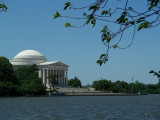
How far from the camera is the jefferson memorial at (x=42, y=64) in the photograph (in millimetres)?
169250

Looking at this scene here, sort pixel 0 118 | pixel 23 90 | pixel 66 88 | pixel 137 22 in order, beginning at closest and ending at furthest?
pixel 137 22, pixel 0 118, pixel 23 90, pixel 66 88

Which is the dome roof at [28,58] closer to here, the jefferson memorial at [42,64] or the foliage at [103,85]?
the jefferson memorial at [42,64]

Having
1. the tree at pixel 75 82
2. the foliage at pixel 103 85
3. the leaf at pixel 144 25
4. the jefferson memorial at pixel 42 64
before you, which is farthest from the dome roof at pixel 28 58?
the leaf at pixel 144 25

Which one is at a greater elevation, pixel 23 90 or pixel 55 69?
pixel 55 69

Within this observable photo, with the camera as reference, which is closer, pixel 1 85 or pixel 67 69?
pixel 1 85

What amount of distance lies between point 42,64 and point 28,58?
9.37 meters

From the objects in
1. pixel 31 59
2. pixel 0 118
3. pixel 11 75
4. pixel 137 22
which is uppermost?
pixel 31 59

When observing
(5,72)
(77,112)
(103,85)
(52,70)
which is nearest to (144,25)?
(77,112)

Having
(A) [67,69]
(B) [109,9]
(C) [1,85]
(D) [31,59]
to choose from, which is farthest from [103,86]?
(B) [109,9]

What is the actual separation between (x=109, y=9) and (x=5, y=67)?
107m

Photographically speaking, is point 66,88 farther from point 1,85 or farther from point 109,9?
point 109,9

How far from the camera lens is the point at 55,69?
171 meters

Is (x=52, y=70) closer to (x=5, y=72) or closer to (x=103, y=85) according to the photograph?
(x=103, y=85)

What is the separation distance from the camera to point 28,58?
175375 mm
